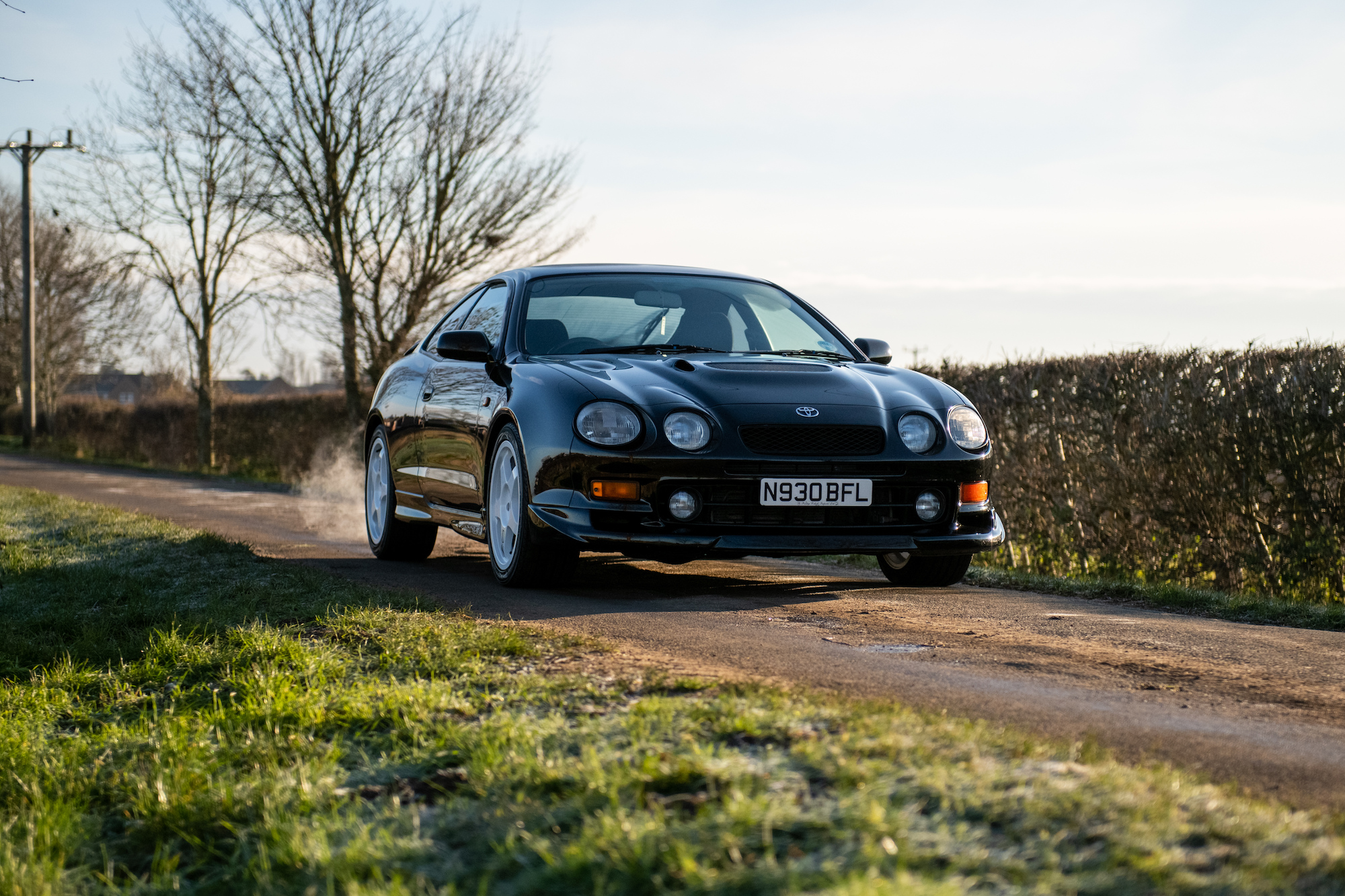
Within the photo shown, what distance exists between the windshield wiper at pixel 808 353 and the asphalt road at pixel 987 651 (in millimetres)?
1240

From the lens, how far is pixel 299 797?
2859mm

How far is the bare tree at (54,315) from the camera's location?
148 ft

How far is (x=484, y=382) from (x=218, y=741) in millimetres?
3598

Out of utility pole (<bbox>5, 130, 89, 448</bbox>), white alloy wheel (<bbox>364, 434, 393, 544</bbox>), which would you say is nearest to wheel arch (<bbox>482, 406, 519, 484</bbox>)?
white alloy wheel (<bbox>364, 434, 393, 544</bbox>)

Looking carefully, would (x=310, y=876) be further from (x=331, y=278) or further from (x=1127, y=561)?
(x=331, y=278)

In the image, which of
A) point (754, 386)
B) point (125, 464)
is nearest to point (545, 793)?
point (754, 386)

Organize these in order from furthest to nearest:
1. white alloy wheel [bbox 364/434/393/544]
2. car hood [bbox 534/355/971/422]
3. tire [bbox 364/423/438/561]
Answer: white alloy wheel [bbox 364/434/393/544], tire [bbox 364/423/438/561], car hood [bbox 534/355/971/422]

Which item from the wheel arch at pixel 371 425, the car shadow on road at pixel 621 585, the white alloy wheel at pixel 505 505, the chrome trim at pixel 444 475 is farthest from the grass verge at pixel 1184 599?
the wheel arch at pixel 371 425

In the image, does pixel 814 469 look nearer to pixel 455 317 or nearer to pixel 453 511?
pixel 453 511

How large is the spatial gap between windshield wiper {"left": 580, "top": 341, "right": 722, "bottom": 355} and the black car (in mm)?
13

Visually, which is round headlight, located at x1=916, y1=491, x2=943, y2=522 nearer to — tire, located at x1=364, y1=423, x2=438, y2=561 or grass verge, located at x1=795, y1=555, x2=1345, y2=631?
grass verge, located at x1=795, y1=555, x2=1345, y2=631

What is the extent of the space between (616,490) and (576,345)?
1.24 metres

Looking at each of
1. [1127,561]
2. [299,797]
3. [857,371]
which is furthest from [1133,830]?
[1127,561]

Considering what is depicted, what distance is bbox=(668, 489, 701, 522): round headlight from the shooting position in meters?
5.75
